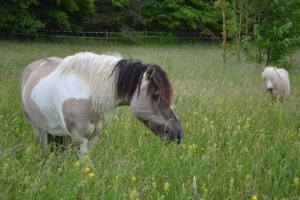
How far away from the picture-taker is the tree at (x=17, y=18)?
22969mm

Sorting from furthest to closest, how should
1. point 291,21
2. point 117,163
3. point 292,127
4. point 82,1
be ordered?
1. point 82,1
2. point 291,21
3. point 292,127
4. point 117,163

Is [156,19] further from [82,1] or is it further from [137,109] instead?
[137,109]

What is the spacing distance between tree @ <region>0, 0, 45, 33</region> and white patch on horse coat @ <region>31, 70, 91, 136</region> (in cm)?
2120

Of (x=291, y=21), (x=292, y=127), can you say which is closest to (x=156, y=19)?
(x=291, y=21)

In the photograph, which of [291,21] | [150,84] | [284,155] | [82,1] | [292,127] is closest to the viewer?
[150,84]

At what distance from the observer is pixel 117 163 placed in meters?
2.80

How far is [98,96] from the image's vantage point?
3.37 m

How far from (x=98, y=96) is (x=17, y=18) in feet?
76.5

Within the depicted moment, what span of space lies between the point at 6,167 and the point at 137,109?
1322 millimetres

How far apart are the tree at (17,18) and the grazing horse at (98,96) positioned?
21416mm

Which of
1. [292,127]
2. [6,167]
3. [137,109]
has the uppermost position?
[137,109]

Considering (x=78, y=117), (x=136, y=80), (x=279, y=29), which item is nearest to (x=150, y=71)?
(x=136, y=80)

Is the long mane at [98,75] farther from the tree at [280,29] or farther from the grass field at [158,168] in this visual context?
the tree at [280,29]

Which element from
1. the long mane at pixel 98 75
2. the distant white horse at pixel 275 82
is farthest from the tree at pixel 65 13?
the long mane at pixel 98 75
